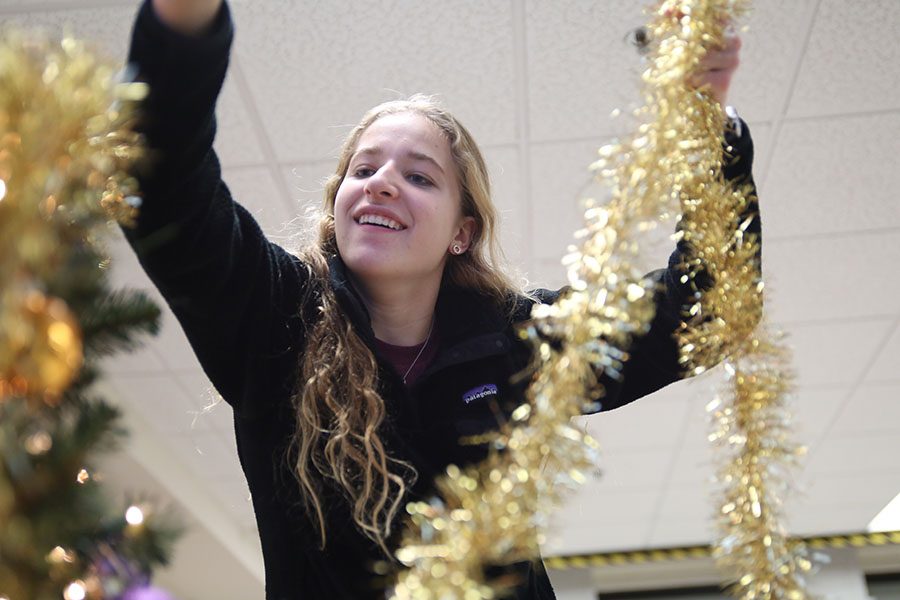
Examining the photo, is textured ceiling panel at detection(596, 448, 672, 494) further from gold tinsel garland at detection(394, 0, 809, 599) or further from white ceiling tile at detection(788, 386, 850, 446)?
gold tinsel garland at detection(394, 0, 809, 599)

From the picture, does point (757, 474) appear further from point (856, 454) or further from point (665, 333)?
point (856, 454)

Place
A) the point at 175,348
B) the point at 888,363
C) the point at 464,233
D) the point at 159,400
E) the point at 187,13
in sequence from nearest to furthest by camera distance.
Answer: the point at 187,13, the point at 464,233, the point at 175,348, the point at 888,363, the point at 159,400

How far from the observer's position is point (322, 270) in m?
0.93

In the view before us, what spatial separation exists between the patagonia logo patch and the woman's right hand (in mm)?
413

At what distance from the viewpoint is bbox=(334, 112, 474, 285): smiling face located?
92cm

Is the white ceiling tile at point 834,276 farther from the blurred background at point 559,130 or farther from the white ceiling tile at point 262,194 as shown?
the white ceiling tile at point 262,194

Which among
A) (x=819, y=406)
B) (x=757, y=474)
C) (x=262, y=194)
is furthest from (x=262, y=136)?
(x=819, y=406)

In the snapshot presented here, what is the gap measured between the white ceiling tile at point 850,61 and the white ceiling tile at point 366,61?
0.66m

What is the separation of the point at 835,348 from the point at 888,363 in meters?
0.27

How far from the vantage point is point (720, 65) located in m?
0.71

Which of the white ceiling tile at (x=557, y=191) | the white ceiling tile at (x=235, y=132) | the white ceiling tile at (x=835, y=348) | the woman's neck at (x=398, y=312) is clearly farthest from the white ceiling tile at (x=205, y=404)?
the woman's neck at (x=398, y=312)

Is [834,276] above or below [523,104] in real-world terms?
below

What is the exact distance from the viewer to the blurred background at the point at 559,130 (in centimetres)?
186

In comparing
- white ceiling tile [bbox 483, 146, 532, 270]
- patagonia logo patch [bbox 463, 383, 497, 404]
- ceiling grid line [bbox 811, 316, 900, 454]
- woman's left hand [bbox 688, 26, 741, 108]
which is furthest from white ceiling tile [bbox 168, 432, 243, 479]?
woman's left hand [bbox 688, 26, 741, 108]
